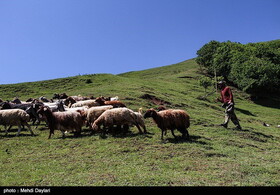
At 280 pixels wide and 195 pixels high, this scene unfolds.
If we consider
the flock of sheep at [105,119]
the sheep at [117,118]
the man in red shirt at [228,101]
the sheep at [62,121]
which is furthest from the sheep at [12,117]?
the man in red shirt at [228,101]

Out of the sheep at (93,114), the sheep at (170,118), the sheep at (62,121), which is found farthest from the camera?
the sheep at (93,114)

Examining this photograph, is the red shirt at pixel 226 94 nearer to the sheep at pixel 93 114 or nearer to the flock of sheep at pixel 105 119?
the flock of sheep at pixel 105 119

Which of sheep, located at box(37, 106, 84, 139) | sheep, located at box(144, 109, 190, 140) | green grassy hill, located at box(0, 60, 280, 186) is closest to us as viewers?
green grassy hill, located at box(0, 60, 280, 186)

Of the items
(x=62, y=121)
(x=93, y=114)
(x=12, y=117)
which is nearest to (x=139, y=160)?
(x=93, y=114)

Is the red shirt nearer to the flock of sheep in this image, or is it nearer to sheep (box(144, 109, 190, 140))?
the flock of sheep

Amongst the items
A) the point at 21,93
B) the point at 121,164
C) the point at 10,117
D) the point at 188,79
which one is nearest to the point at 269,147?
the point at 121,164

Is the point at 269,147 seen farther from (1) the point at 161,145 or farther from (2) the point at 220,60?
(2) the point at 220,60

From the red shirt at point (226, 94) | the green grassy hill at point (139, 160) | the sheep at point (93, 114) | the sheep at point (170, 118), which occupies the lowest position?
the green grassy hill at point (139, 160)

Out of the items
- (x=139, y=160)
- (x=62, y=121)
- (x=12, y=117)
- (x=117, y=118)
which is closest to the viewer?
(x=139, y=160)

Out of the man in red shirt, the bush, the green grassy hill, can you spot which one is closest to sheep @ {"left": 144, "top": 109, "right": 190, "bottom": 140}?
the green grassy hill

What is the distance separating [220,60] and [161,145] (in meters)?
58.4

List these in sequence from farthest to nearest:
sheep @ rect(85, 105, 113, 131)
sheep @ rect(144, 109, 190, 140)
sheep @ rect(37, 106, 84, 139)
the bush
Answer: the bush
sheep @ rect(85, 105, 113, 131)
sheep @ rect(37, 106, 84, 139)
sheep @ rect(144, 109, 190, 140)

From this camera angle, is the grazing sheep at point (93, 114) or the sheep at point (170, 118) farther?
the grazing sheep at point (93, 114)

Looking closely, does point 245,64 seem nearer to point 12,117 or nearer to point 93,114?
point 93,114
